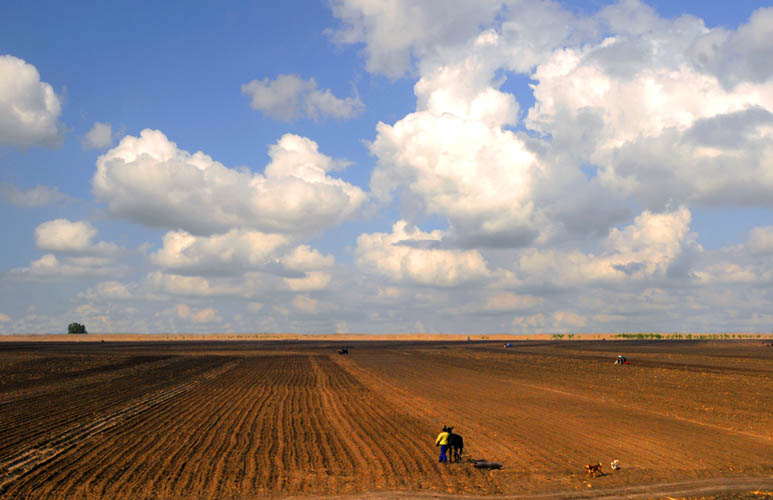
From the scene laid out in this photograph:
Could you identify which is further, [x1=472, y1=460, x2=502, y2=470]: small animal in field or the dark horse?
the dark horse

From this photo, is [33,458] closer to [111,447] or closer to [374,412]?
[111,447]

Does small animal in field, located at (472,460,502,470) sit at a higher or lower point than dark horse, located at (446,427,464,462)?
lower

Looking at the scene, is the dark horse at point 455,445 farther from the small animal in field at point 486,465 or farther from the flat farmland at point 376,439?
the small animal in field at point 486,465

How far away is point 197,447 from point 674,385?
37216mm

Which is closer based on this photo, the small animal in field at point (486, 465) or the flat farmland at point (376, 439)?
the flat farmland at point (376, 439)

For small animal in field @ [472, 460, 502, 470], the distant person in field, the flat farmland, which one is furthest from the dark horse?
small animal in field @ [472, 460, 502, 470]

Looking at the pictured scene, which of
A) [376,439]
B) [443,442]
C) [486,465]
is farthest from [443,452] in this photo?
[376,439]

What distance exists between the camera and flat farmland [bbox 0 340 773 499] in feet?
56.6

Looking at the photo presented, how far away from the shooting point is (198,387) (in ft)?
149

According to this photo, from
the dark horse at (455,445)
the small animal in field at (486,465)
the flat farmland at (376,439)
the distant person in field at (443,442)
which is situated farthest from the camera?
the dark horse at (455,445)

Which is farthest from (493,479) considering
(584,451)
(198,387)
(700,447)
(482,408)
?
(198,387)

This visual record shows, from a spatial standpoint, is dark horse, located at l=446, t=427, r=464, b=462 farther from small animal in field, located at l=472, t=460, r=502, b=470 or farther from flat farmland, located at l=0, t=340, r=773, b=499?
small animal in field, located at l=472, t=460, r=502, b=470

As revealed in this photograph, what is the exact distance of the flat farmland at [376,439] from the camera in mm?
17250

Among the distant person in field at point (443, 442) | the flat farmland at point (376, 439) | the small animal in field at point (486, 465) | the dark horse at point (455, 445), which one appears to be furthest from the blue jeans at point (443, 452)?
the small animal in field at point (486, 465)
